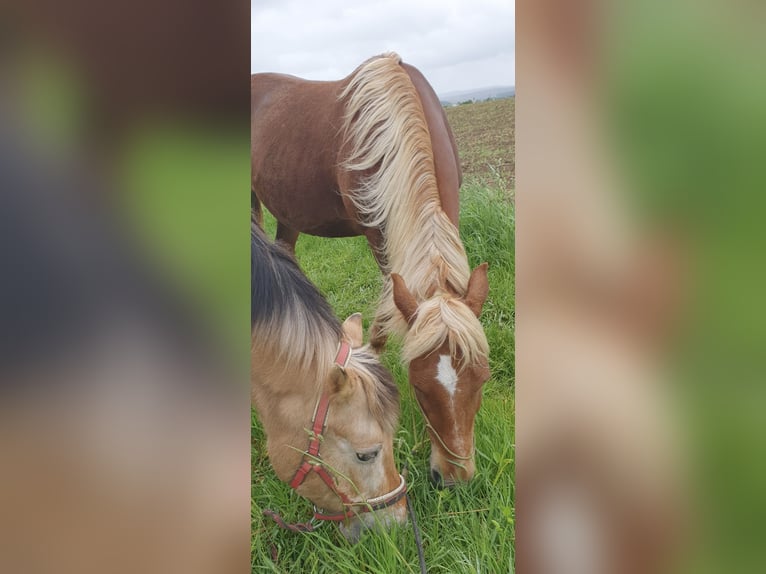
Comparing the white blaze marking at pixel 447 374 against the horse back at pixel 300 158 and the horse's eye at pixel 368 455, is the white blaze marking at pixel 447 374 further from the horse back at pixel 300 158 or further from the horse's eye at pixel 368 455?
the horse back at pixel 300 158

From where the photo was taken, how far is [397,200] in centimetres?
108

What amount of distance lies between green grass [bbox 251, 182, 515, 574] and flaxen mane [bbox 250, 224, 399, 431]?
0.03m

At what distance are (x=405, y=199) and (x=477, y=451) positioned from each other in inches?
19.4

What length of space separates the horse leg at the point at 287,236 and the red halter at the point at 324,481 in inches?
10.1

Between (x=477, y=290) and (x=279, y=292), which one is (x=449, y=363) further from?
(x=279, y=292)

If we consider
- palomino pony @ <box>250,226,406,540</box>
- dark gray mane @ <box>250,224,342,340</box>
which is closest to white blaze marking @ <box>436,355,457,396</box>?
palomino pony @ <box>250,226,406,540</box>

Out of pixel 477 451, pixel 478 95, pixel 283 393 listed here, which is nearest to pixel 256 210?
pixel 283 393

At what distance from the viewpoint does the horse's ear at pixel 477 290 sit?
1045 mm
